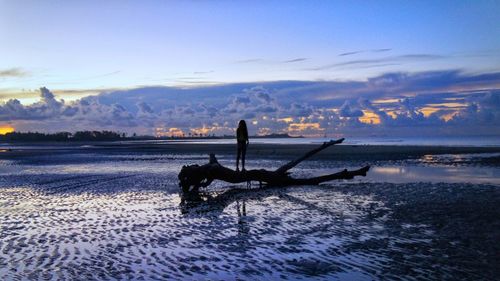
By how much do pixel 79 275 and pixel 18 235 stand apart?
Answer: 4144 mm

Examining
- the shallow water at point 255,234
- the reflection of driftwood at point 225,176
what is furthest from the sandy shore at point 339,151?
the shallow water at point 255,234

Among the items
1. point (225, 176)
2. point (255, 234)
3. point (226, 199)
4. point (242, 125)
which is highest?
point (242, 125)

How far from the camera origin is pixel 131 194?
1823cm

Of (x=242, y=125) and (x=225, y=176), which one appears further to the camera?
(x=242, y=125)

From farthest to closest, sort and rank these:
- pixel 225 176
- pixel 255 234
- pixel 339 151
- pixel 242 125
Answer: pixel 339 151, pixel 242 125, pixel 225 176, pixel 255 234

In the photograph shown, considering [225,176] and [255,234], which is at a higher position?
[225,176]

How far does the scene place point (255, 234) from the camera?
10406 millimetres

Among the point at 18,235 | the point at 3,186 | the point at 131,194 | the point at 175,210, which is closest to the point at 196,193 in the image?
the point at 131,194

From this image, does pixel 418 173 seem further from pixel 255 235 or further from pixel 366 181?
pixel 255 235

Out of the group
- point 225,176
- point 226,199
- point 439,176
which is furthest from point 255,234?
point 439,176

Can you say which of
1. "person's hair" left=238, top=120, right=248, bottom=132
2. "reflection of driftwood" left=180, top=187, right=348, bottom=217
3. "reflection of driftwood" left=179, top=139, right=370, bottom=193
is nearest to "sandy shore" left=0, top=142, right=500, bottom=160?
"reflection of driftwood" left=179, top=139, right=370, bottom=193

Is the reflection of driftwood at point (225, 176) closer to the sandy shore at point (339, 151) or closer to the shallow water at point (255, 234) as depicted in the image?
the shallow water at point (255, 234)

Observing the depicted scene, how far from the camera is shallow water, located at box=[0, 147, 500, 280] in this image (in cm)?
770

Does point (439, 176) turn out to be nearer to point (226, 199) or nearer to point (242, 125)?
point (242, 125)
